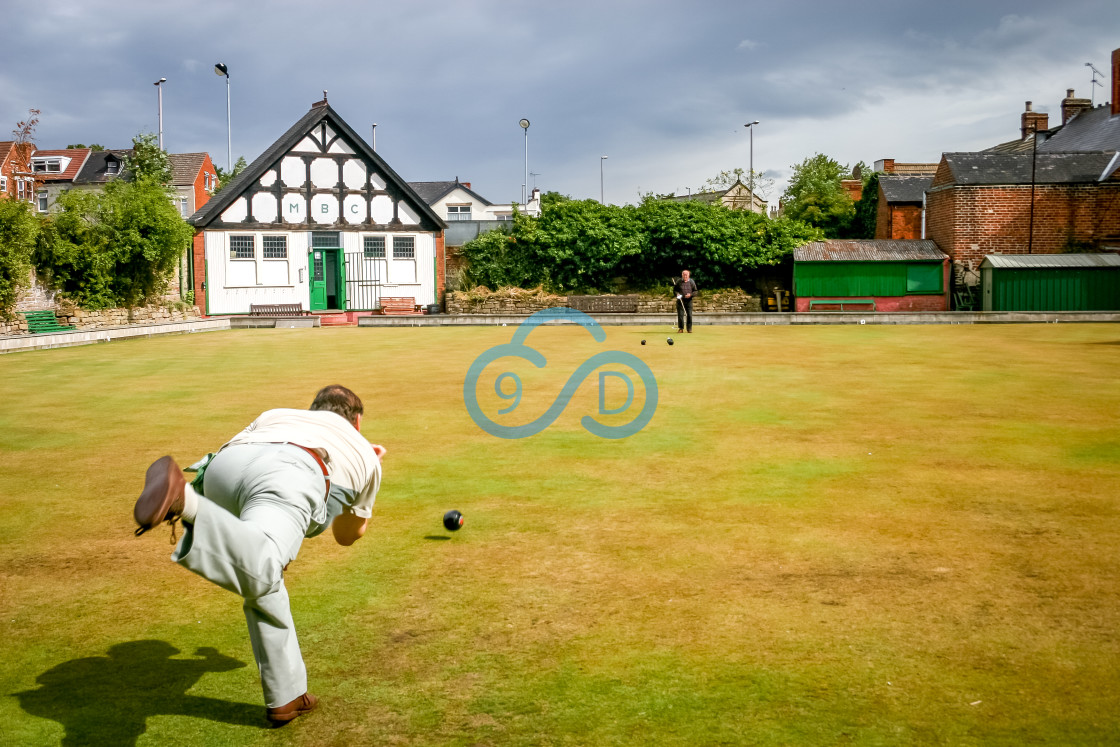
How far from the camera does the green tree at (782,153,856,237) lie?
187 ft

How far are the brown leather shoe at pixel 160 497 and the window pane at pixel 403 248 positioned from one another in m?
35.7

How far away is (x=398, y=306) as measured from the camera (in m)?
37.1

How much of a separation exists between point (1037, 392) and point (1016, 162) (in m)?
29.7

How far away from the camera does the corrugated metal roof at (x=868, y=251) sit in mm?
37156

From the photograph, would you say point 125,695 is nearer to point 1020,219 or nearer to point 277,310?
point 277,310

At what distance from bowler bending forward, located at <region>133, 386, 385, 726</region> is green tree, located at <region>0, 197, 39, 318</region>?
2266 centimetres

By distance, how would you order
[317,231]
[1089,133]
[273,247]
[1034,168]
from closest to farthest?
1. [273,247]
2. [317,231]
3. [1034,168]
4. [1089,133]

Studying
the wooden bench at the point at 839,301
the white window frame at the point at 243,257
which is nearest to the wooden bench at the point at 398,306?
the white window frame at the point at 243,257

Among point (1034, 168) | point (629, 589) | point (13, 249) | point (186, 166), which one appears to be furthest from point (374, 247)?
point (186, 166)

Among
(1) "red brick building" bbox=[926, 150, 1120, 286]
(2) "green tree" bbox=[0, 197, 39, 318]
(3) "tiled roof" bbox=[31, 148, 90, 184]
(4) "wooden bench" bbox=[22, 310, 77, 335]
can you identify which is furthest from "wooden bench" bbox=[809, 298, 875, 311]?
(3) "tiled roof" bbox=[31, 148, 90, 184]

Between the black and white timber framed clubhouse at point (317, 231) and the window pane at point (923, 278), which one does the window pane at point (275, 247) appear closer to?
the black and white timber framed clubhouse at point (317, 231)

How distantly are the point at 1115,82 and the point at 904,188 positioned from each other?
1019 cm

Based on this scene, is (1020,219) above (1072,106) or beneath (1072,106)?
beneath

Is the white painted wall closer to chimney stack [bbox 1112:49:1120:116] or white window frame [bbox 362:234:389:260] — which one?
white window frame [bbox 362:234:389:260]
